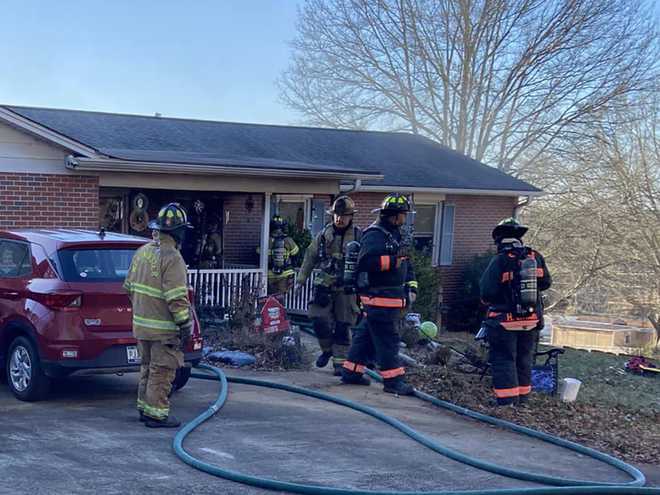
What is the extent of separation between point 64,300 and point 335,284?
3001 mm

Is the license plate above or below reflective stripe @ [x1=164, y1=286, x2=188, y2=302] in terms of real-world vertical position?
below

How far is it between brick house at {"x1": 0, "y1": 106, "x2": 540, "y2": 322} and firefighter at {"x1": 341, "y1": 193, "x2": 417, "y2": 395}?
5.07 meters

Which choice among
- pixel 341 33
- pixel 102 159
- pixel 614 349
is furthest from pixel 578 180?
pixel 102 159

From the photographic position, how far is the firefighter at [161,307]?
6.37 m

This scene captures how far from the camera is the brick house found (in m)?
12.2

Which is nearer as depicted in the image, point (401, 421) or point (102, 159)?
point (401, 421)

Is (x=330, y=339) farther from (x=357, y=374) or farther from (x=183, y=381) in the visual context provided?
(x=183, y=381)

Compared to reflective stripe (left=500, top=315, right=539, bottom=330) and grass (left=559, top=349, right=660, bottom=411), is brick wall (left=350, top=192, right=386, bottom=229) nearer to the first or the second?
grass (left=559, top=349, right=660, bottom=411)

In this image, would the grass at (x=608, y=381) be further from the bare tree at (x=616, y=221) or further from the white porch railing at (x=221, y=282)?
the bare tree at (x=616, y=221)

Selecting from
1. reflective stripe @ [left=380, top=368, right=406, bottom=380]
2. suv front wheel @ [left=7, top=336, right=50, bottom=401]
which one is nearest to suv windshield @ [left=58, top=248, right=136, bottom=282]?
suv front wheel @ [left=7, top=336, right=50, bottom=401]

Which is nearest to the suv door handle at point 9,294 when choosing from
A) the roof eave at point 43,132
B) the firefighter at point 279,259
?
the roof eave at point 43,132

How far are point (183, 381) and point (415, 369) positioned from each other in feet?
9.00

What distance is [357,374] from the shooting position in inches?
346

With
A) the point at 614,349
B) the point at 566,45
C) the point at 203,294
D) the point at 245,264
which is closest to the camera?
the point at 203,294
